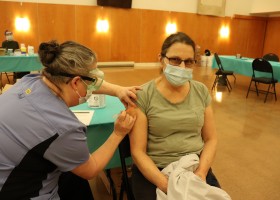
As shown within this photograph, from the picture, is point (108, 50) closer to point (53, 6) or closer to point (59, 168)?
point (53, 6)

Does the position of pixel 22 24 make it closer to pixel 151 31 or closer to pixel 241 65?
pixel 151 31

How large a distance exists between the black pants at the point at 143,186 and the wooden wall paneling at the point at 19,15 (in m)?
8.35

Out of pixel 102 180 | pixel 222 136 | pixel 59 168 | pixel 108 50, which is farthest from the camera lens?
pixel 108 50

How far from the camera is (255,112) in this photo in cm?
440

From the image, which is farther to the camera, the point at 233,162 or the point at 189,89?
the point at 233,162

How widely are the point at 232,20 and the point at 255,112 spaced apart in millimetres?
8261

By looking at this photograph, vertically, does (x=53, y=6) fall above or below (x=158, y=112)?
above

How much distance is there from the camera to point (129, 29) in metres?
9.80

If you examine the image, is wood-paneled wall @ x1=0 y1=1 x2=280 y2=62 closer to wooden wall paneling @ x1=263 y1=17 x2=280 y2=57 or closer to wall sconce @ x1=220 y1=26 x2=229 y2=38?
wooden wall paneling @ x1=263 y1=17 x2=280 y2=57

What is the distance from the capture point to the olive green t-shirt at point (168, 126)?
139 cm

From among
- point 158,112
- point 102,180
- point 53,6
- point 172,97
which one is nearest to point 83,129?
point 158,112

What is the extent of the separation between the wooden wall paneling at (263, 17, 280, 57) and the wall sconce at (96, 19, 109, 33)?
25.8 ft

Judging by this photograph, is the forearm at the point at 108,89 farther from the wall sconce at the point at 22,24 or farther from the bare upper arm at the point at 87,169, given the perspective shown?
the wall sconce at the point at 22,24

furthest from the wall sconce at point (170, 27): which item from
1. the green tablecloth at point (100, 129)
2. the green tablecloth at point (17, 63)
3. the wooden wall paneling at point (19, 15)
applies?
the green tablecloth at point (100, 129)
